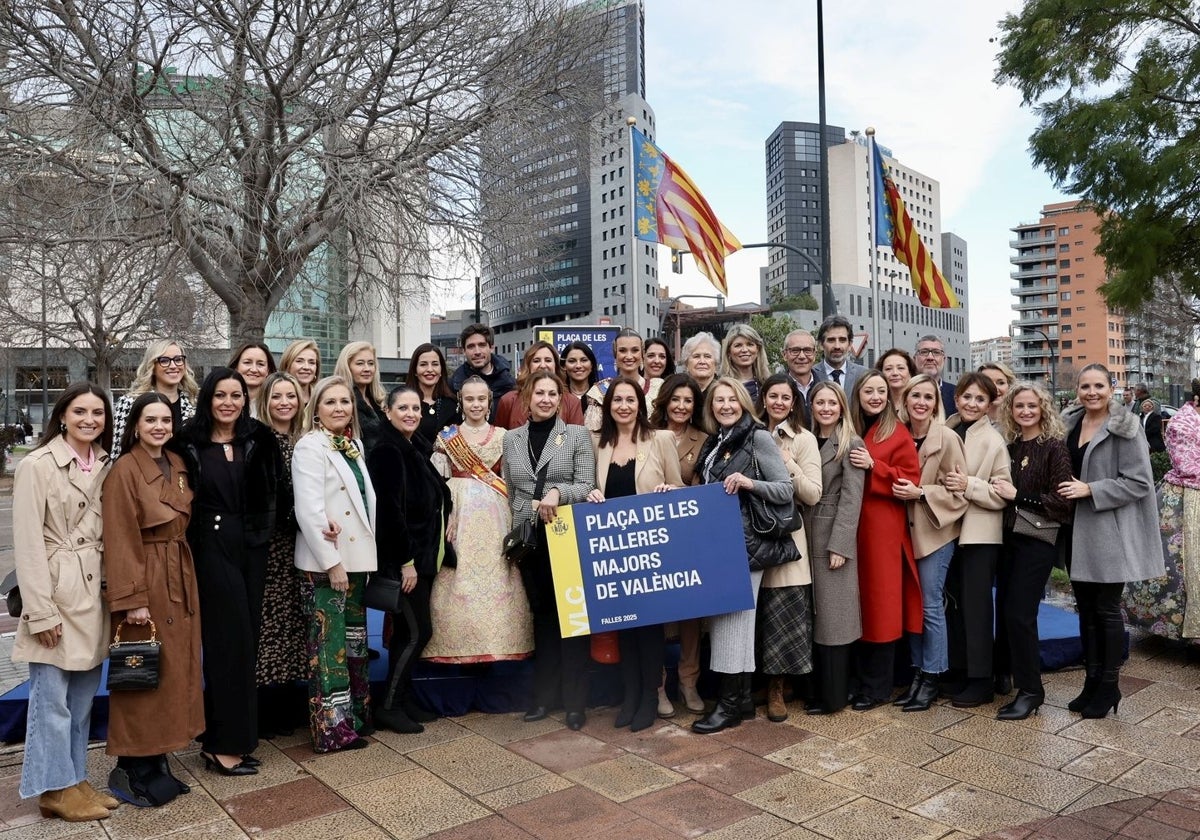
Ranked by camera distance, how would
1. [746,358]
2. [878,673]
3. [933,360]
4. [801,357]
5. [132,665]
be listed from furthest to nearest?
[933,360], [801,357], [746,358], [878,673], [132,665]

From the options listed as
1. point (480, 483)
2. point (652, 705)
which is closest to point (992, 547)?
point (652, 705)

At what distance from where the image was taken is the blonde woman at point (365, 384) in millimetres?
5719

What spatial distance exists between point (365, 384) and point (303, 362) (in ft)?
1.35

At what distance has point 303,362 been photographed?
19.2 feet

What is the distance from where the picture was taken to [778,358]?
77.9 meters

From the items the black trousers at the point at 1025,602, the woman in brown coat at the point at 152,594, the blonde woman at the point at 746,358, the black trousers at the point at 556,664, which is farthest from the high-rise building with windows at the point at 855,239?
the woman in brown coat at the point at 152,594

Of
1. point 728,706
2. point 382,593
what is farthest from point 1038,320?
point 382,593

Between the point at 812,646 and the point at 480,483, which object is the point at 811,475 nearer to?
the point at 812,646

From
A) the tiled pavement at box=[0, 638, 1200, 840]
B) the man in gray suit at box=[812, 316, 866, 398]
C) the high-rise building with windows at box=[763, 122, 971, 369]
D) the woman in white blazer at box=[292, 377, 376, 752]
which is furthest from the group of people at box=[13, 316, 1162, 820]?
the high-rise building with windows at box=[763, 122, 971, 369]

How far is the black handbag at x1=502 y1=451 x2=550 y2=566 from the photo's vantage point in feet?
17.5

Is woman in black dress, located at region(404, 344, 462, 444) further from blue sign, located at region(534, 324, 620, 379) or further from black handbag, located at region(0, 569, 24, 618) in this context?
blue sign, located at region(534, 324, 620, 379)

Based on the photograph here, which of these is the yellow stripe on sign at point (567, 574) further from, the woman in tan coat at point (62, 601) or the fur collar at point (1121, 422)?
the fur collar at point (1121, 422)

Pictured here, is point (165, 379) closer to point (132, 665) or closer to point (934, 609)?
point (132, 665)

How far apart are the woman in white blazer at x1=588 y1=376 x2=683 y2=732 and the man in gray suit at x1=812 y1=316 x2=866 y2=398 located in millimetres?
1901
